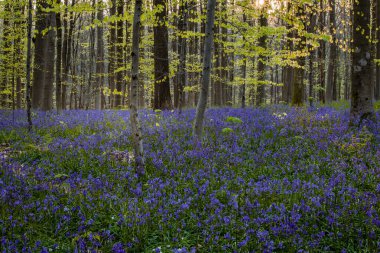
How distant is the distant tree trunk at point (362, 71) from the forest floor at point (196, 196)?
5.05ft

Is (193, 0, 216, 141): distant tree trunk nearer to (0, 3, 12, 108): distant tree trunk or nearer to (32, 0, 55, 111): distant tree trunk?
(32, 0, 55, 111): distant tree trunk

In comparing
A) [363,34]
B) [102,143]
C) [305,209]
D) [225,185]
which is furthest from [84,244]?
[363,34]

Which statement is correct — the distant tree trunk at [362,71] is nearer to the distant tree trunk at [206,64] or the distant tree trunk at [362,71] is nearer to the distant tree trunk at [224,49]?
the distant tree trunk at [224,49]

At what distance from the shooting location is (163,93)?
1596 cm

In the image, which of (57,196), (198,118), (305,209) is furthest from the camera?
(198,118)

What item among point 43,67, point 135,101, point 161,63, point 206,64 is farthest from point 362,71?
point 43,67

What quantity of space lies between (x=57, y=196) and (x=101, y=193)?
679 millimetres

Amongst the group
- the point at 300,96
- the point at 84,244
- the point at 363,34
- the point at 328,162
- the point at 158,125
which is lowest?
the point at 84,244

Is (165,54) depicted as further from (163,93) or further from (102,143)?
(102,143)

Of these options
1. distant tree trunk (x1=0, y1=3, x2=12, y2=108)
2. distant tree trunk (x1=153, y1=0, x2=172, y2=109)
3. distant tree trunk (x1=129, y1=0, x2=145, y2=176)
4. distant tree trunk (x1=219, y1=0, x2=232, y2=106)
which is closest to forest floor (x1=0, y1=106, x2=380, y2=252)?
distant tree trunk (x1=129, y1=0, x2=145, y2=176)

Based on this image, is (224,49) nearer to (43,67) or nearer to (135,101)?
(43,67)

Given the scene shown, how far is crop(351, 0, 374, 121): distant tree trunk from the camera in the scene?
10.2 meters

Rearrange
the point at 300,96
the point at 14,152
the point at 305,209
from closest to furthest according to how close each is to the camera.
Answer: the point at 305,209 → the point at 14,152 → the point at 300,96

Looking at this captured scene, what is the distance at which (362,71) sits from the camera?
10281 millimetres
